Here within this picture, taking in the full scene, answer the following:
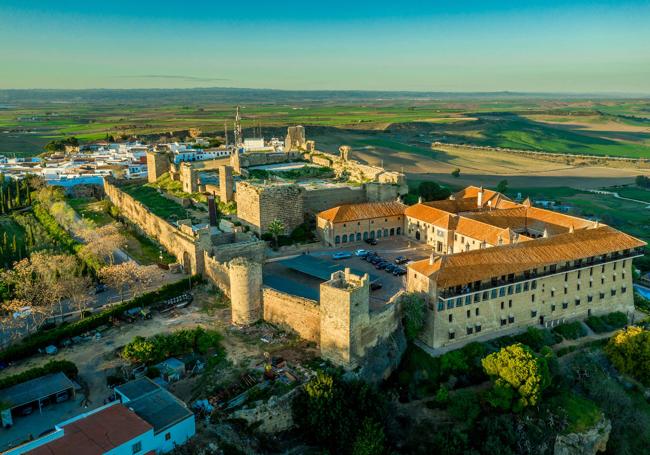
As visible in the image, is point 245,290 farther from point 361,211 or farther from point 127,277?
point 361,211

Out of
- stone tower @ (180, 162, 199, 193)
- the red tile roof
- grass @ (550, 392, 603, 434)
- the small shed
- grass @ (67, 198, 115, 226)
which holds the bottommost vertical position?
grass @ (550, 392, 603, 434)

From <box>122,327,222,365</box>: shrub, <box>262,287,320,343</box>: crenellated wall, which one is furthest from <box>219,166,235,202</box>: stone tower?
<box>122,327,222,365</box>: shrub

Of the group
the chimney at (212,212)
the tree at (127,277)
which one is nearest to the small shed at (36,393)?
the tree at (127,277)

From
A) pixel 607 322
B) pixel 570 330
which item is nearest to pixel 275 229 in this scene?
pixel 570 330

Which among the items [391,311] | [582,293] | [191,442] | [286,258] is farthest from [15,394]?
[582,293]

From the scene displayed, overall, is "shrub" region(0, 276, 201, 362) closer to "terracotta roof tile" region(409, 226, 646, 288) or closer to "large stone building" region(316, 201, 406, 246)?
"large stone building" region(316, 201, 406, 246)

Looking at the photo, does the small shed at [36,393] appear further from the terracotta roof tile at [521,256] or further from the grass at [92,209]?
the grass at [92,209]

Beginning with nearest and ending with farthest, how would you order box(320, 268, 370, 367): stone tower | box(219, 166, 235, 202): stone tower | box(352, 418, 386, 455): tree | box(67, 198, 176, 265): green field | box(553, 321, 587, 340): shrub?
box(352, 418, 386, 455): tree
box(320, 268, 370, 367): stone tower
box(553, 321, 587, 340): shrub
box(67, 198, 176, 265): green field
box(219, 166, 235, 202): stone tower
